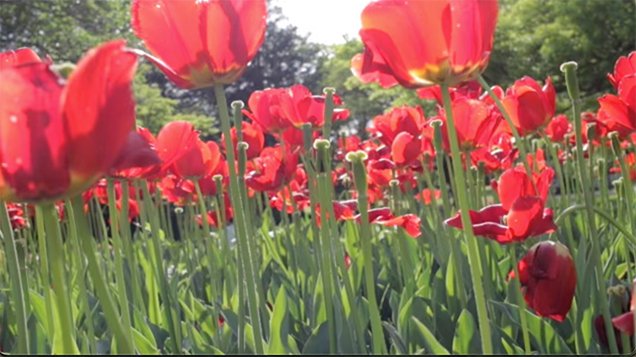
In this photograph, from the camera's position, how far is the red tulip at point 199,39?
3.00 feet

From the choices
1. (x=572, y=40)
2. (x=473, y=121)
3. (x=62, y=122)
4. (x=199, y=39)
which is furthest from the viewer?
(x=572, y=40)

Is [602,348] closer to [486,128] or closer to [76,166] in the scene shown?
[486,128]

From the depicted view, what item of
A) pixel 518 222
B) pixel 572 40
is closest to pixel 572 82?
pixel 518 222

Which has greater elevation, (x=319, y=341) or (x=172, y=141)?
(x=172, y=141)

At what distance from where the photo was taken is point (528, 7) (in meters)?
15.8

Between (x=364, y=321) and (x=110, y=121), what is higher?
(x=110, y=121)

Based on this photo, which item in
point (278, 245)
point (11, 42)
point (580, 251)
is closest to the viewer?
point (580, 251)

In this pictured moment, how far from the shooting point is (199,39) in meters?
0.92

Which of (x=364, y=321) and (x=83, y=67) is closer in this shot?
(x=83, y=67)

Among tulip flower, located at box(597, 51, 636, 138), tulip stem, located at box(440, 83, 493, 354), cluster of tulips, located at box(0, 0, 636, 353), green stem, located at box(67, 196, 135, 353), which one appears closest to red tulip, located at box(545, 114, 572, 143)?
cluster of tulips, located at box(0, 0, 636, 353)

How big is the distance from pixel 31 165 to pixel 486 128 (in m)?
1.22

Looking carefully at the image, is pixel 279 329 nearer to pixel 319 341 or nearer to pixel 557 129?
pixel 319 341

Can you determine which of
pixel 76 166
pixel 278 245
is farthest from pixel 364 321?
pixel 278 245

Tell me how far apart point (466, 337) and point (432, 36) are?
54 cm
